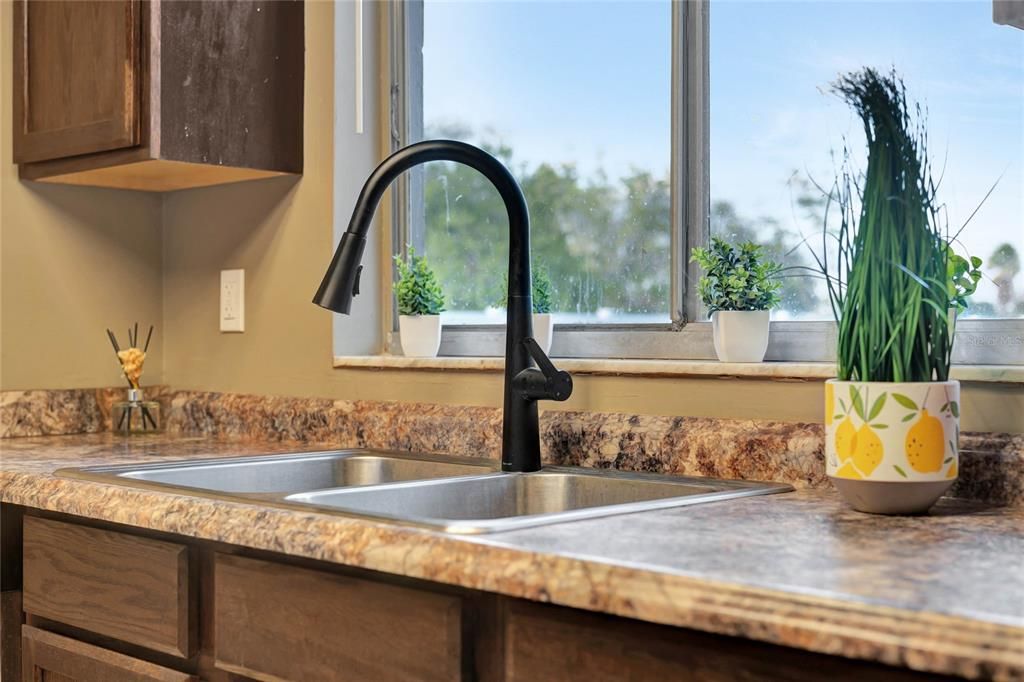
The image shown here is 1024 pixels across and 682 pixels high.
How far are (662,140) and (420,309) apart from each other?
1.67 ft

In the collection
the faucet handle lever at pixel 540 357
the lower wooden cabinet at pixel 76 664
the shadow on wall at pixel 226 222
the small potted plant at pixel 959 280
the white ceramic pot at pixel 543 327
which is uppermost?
the shadow on wall at pixel 226 222

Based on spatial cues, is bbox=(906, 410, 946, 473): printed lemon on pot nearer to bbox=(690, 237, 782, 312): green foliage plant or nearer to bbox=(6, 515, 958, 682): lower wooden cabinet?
bbox=(6, 515, 958, 682): lower wooden cabinet

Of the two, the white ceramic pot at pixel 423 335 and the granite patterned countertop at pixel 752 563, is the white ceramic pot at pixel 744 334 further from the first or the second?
the white ceramic pot at pixel 423 335

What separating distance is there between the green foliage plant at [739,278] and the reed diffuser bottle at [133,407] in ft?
3.88

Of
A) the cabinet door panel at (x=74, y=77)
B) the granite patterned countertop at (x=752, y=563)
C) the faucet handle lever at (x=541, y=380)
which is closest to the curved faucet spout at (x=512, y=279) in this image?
the faucet handle lever at (x=541, y=380)

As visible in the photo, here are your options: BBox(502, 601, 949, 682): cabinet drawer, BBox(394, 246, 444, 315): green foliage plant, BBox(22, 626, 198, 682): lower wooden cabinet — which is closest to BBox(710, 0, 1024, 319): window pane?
BBox(394, 246, 444, 315): green foliage plant

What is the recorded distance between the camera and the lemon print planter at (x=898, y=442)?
1.18 meters

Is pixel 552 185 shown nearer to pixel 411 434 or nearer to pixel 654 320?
pixel 654 320

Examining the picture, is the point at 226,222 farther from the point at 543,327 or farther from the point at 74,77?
the point at 543,327

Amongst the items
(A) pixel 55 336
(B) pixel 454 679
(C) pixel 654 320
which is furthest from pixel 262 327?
(B) pixel 454 679

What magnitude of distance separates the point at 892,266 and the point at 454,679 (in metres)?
0.60

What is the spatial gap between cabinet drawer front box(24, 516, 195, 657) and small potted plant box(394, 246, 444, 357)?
26.8 inches

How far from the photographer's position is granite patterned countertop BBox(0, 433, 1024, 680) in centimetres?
80

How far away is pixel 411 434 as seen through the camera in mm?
1953
